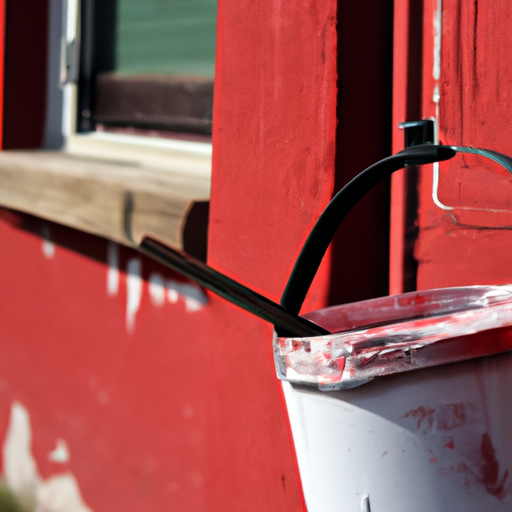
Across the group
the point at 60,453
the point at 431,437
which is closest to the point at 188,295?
the point at 60,453

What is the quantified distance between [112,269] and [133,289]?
0.12m

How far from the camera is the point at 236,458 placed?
1372 mm

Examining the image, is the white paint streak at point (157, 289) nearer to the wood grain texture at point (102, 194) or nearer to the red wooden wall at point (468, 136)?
the wood grain texture at point (102, 194)

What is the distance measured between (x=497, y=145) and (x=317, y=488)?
1.97 ft

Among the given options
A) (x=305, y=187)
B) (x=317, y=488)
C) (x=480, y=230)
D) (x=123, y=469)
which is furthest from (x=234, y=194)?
(x=123, y=469)

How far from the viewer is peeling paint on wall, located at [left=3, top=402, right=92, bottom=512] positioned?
1.98m

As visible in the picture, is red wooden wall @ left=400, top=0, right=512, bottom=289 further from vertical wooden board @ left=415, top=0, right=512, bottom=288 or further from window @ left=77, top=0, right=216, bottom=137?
window @ left=77, top=0, right=216, bottom=137

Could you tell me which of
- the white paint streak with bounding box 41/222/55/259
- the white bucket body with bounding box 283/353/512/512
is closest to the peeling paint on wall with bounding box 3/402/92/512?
the white paint streak with bounding box 41/222/55/259

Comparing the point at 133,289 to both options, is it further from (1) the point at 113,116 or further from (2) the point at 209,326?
(1) the point at 113,116

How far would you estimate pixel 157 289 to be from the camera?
1650mm

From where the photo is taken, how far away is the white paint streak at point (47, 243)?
2.07 metres

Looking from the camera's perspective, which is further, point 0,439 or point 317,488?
point 0,439

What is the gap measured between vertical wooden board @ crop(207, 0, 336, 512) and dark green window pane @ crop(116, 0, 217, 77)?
457 millimetres

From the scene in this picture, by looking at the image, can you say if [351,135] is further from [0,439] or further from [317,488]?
[0,439]
